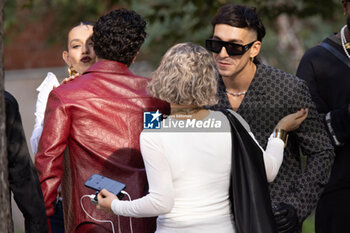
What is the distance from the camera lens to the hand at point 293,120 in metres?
4.14

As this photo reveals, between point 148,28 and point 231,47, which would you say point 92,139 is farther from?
point 148,28

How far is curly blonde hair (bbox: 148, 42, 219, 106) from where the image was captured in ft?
11.3

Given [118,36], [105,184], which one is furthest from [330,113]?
[105,184]

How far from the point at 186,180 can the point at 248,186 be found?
0.34 metres

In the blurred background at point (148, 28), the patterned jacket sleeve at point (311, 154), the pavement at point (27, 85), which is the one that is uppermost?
Answer: the patterned jacket sleeve at point (311, 154)

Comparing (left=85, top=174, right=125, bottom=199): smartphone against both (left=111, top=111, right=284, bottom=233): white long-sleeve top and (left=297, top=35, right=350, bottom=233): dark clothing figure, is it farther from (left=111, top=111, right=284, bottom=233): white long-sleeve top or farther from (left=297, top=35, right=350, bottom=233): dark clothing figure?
(left=297, top=35, right=350, bottom=233): dark clothing figure

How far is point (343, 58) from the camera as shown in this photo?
4.82 metres

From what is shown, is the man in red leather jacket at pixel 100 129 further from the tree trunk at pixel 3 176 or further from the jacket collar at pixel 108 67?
the tree trunk at pixel 3 176

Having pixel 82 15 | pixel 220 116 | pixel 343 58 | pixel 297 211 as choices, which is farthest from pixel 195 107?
pixel 82 15

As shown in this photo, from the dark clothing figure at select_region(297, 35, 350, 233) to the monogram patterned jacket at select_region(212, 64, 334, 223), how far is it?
0.51m

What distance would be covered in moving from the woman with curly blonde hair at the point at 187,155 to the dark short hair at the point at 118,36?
26.7 inches

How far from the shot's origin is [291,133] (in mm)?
4324

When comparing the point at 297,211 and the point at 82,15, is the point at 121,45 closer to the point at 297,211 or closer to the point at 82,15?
the point at 297,211

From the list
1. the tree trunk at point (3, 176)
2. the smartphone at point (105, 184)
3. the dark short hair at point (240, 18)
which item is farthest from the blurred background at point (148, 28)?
the tree trunk at point (3, 176)
